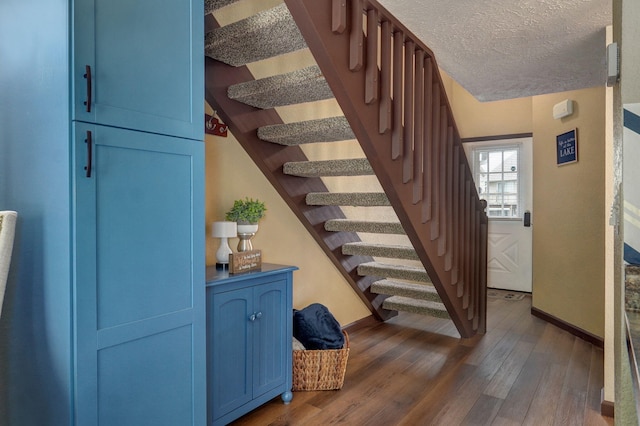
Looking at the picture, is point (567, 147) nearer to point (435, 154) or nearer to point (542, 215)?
point (542, 215)

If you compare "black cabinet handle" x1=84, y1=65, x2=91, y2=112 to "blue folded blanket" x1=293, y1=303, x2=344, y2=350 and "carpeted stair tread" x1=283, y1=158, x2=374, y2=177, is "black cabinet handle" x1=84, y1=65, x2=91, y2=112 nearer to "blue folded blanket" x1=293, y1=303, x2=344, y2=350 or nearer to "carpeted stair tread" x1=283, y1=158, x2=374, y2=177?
"carpeted stair tread" x1=283, y1=158, x2=374, y2=177

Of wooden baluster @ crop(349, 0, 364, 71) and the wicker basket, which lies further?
the wicker basket

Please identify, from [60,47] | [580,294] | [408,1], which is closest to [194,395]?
[60,47]

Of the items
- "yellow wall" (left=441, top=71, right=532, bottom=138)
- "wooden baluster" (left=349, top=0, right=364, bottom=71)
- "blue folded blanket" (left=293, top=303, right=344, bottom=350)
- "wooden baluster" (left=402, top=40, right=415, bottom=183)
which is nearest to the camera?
"wooden baluster" (left=349, top=0, right=364, bottom=71)

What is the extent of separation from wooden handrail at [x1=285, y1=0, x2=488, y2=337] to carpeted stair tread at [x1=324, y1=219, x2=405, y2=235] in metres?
0.18

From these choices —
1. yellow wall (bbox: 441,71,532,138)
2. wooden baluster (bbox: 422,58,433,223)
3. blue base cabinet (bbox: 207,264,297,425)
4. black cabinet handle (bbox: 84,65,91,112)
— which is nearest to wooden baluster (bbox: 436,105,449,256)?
wooden baluster (bbox: 422,58,433,223)

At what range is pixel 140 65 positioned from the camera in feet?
4.56

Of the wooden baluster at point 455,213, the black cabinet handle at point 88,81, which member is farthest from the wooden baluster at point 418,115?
the black cabinet handle at point 88,81

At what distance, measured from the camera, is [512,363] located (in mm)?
2830

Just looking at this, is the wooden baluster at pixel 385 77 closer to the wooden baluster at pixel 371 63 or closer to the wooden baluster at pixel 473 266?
the wooden baluster at pixel 371 63

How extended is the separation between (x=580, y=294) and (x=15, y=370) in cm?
397

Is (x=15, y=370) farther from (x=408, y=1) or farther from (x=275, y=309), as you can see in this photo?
(x=408, y=1)

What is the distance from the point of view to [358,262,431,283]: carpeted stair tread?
10.0 feet

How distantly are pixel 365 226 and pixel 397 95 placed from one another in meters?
0.96
